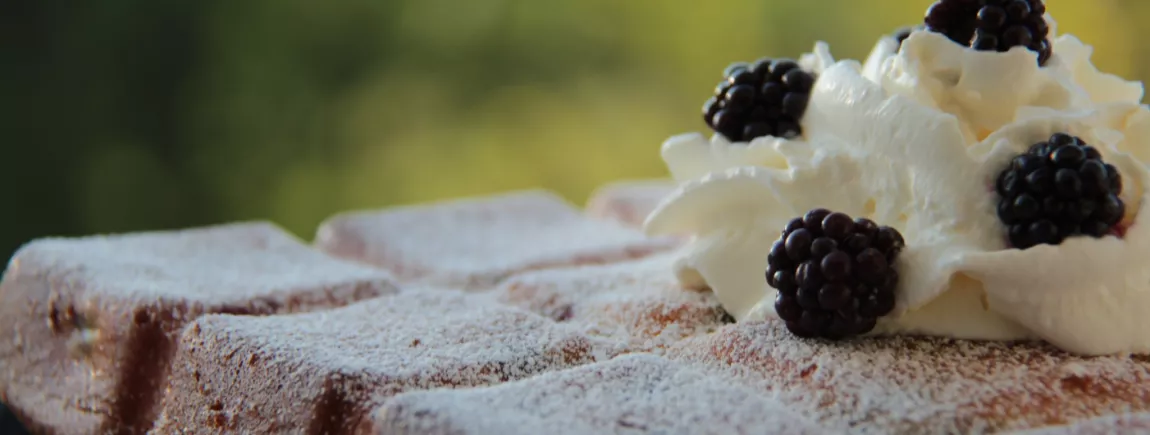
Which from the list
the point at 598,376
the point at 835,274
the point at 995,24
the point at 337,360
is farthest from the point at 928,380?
the point at 337,360

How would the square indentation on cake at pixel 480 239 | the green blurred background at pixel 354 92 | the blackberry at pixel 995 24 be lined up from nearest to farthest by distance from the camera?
the blackberry at pixel 995 24 < the square indentation on cake at pixel 480 239 < the green blurred background at pixel 354 92

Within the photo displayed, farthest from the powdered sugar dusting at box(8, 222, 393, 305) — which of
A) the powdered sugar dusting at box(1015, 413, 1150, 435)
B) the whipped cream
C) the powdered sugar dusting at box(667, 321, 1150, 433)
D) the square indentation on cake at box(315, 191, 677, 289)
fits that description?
the powdered sugar dusting at box(1015, 413, 1150, 435)

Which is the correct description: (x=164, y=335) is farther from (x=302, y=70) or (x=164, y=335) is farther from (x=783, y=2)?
(x=783, y=2)

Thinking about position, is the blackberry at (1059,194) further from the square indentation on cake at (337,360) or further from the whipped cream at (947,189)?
the square indentation on cake at (337,360)

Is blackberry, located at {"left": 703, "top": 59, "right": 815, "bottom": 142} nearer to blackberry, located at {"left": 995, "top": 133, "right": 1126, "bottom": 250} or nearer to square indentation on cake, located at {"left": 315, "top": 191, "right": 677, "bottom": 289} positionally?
blackberry, located at {"left": 995, "top": 133, "right": 1126, "bottom": 250}

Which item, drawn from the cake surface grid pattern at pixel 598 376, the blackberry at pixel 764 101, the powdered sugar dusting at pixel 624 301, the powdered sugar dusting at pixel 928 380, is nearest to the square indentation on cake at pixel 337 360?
the cake surface grid pattern at pixel 598 376

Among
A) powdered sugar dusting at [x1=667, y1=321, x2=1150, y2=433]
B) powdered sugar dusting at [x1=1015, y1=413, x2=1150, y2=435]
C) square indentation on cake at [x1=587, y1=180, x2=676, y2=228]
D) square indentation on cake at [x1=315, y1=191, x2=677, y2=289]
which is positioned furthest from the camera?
square indentation on cake at [x1=587, y1=180, x2=676, y2=228]

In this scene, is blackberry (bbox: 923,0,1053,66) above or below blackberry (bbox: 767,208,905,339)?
above
